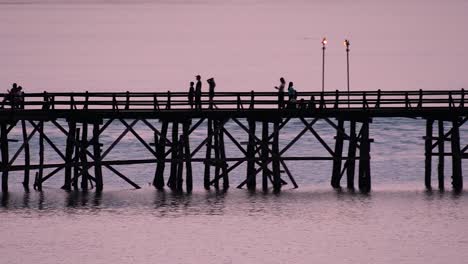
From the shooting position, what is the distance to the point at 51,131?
130000 mm

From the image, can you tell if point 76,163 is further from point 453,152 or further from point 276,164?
point 453,152

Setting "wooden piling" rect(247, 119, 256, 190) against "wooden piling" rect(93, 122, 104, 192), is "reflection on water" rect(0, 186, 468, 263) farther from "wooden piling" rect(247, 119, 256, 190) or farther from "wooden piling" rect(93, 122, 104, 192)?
"wooden piling" rect(247, 119, 256, 190)

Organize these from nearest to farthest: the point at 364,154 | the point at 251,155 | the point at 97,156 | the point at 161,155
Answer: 1. the point at 97,156
2. the point at 364,154
3. the point at 161,155
4. the point at 251,155

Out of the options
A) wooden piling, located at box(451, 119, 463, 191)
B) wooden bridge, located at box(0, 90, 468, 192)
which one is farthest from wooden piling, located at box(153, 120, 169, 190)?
wooden piling, located at box(451, 119, 463, 191)

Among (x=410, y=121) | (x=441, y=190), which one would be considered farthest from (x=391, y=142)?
(x=441, y=190)

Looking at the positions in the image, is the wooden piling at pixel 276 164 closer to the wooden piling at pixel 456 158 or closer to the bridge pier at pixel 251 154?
the bridge pier at pixel 251 154

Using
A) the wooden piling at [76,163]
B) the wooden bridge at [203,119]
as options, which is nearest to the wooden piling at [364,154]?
the wooden bridge at [203,119]

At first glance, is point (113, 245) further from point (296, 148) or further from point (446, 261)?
point (296, 148)

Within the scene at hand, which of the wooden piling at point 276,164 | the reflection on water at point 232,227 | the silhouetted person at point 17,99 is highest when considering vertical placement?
the silhouetted person at point 17,99

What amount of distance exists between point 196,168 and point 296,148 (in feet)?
98.1

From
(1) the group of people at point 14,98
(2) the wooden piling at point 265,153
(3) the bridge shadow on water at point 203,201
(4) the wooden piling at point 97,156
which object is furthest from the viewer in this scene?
(2) the wooden piling at point 265,153

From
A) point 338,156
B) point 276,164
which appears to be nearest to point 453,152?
point 338,156

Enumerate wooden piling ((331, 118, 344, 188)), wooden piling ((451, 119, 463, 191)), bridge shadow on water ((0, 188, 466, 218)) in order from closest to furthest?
1. bridge shadow on water ((0, 188, 466, 218))
2. wooden piling ((451, 119, 463, 191))
3. wooden piling ((331, 118, 344, 188))

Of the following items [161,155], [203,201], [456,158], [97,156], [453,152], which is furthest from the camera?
[453,152]
